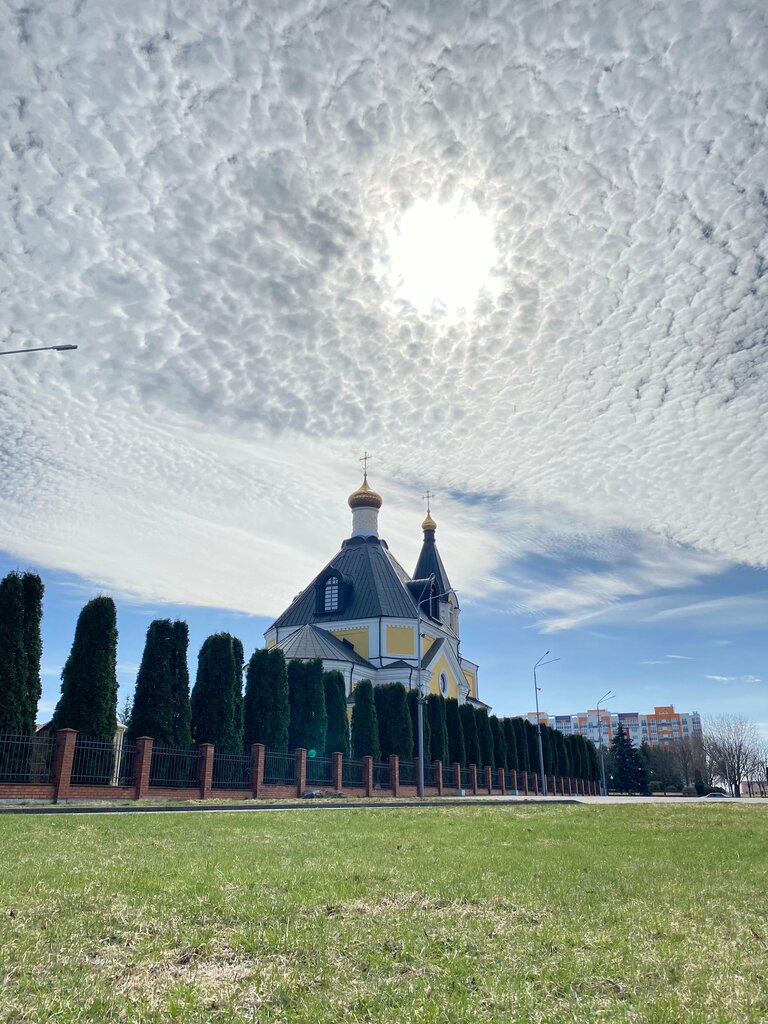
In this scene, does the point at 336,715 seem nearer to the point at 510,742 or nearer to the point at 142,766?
the point at 142,766

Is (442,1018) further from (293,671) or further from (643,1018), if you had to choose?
(293,671)

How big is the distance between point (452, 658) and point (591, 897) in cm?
5198

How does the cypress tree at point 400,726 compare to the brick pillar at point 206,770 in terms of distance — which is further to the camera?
the cypress tree at point 400,726

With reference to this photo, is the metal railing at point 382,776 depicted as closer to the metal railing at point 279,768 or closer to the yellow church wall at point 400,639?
the metal railing at point 279,768

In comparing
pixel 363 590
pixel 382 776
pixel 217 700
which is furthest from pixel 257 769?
pixel 363 590

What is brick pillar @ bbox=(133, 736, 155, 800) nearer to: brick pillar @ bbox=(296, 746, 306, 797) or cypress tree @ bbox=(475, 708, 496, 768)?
brick pillar @ bbox=(296, 746, 306, 797)

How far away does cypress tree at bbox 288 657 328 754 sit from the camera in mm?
33406

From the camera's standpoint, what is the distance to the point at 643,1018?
333 centimetres


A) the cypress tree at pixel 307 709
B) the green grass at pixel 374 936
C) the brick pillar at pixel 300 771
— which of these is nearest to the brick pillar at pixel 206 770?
the brick pillar at pixel 300 771

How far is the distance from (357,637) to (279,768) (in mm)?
24528

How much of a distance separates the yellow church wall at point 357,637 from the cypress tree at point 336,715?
610 inches

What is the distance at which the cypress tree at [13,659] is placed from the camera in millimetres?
20641

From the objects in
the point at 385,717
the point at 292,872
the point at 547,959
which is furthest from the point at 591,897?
the point at 385,717

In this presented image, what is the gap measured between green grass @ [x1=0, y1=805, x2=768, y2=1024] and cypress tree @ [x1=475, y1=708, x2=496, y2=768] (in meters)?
41.5
